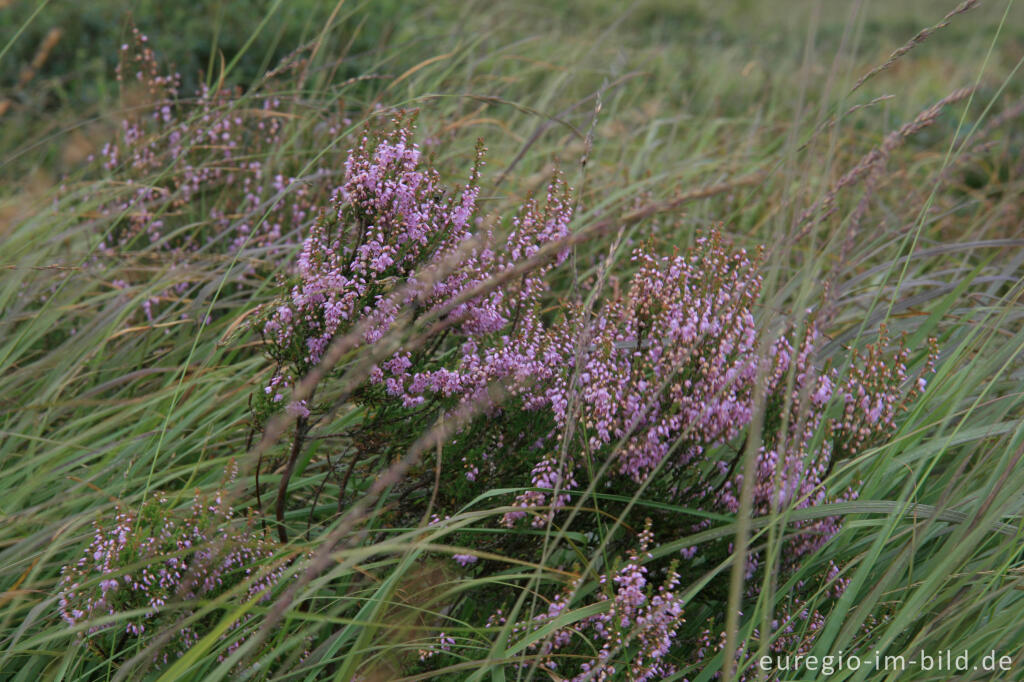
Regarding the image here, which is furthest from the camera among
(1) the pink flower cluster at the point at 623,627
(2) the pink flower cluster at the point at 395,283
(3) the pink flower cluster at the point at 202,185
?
(3) the pink flower cluster at the point at 202,185

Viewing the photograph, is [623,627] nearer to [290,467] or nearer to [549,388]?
[549,388]

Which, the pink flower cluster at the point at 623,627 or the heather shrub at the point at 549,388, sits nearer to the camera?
the pink flower cluster at the point at 623,627

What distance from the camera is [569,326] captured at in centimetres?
216

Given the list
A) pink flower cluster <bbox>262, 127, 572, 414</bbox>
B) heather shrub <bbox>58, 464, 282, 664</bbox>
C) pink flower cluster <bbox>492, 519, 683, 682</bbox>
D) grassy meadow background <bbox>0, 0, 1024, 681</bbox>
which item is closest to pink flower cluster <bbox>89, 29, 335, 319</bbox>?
grassy meadow background <bbox>0, 0, 1024, 681</bbox>

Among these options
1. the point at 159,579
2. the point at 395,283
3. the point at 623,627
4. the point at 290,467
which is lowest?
the point at 623,627

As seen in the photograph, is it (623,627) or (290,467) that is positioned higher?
(290,467)

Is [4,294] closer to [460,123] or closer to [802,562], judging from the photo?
[460,123]

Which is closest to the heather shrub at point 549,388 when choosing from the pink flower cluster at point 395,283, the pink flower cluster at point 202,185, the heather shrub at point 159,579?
the pink flower cluster at point 395,283

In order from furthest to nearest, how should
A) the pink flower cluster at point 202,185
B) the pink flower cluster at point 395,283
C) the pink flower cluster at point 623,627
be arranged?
the pink flower cluster at point 202,185 → the pink flower cluster at point 395,283 → the pink flower cluster at point 623,627

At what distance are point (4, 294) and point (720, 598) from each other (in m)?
2.18

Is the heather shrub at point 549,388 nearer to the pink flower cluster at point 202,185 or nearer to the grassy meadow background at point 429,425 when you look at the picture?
the grassy meadow background at point 429,425

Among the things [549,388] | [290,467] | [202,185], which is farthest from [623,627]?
[202,185]

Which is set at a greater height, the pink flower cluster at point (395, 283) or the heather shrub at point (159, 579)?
the pink flower cluster at point (395, 283)

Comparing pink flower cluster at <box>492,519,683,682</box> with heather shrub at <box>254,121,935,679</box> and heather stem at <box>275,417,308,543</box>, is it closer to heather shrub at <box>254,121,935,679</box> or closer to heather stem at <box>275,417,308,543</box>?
heather shrub at <box>254,121,935,679</box>
